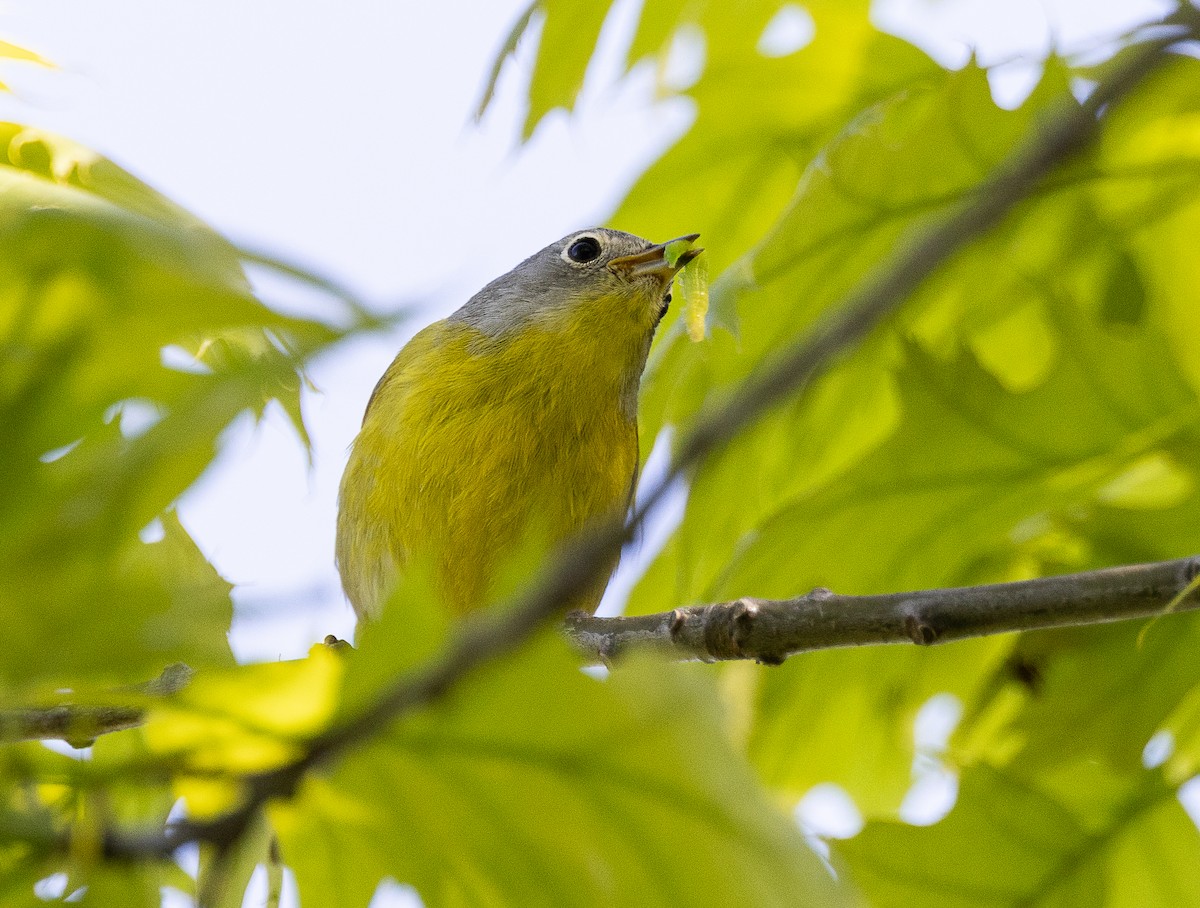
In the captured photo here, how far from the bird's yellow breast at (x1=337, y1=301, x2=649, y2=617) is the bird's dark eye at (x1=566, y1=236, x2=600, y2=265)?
1.82 ft

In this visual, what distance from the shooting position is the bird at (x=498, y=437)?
3.39 m

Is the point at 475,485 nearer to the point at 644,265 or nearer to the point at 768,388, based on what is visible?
the point at 644,265

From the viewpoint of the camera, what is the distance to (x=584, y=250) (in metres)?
4.51

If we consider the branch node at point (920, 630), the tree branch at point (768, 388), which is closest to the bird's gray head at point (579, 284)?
the branch node at point (920, 630)

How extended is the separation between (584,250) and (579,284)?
0.37m

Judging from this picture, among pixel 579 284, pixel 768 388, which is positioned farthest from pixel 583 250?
pixel 768 388

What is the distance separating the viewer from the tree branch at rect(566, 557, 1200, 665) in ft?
5.17

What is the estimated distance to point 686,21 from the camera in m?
2.26

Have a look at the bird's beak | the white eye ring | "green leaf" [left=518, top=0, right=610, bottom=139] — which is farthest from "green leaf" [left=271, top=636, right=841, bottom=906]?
the white eye ring

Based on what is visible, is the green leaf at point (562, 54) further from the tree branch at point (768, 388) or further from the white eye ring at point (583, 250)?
the white eye ring at point (583, 250)

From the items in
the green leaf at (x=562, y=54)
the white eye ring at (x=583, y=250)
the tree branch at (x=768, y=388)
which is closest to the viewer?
the tree branch at (x=768, y=388)

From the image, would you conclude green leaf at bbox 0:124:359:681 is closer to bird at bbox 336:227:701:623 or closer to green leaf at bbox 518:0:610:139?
green leaf at bbox 518:0:610:139

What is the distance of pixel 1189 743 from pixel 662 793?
1368 millimetres

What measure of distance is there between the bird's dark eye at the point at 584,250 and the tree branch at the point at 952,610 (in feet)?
9.21
